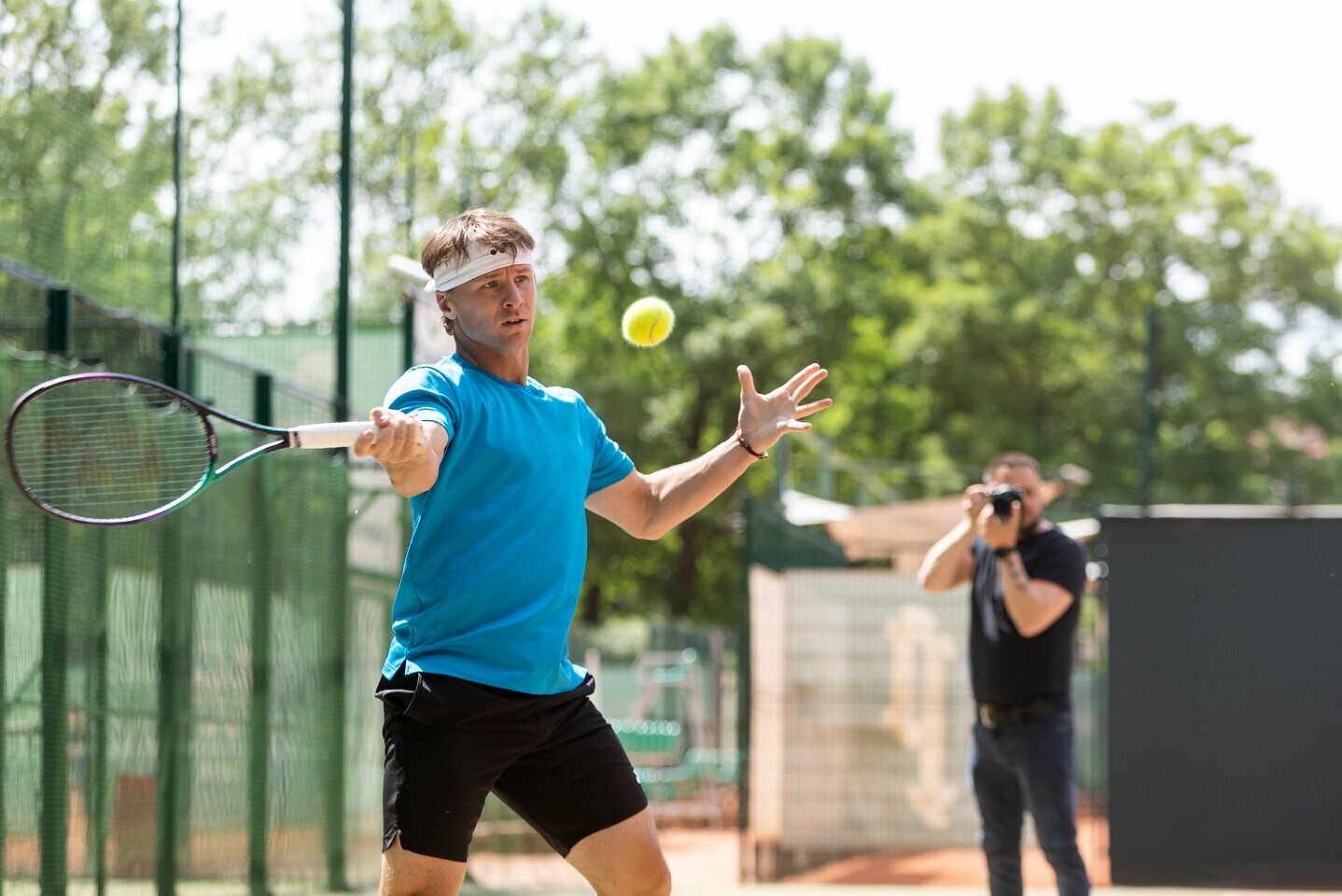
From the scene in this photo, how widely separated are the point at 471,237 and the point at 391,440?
2.64 ft

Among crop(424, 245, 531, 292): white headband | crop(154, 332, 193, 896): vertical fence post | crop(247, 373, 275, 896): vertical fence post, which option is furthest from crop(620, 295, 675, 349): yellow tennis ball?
crop(247, 373, 275, 896): vertical fence post

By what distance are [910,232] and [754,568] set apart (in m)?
21.8

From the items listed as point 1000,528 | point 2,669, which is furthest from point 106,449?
point 1000,528

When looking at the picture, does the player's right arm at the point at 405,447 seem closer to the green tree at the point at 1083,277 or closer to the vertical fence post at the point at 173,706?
the vertical fence post at the point at 173,706

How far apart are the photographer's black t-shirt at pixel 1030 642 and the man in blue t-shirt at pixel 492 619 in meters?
2.68

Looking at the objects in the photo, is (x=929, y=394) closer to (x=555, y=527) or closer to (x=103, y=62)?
(x=103, y=62)

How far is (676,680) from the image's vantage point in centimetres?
1883

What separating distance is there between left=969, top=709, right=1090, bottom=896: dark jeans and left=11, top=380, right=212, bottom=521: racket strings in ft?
9.79

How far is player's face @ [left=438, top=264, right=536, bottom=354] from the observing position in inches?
146

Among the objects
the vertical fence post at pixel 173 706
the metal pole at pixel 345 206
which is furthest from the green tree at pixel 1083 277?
the vertical fence post at pixel 173 706

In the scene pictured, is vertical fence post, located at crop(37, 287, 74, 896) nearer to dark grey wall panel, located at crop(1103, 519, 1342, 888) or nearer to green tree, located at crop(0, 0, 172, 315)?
green tree, located at crop(0, 0, 172, 315)

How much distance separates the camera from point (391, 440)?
302 cm

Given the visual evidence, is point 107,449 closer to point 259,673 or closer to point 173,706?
point 173,706

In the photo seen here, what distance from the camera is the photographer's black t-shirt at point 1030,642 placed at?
6160 millimetres
